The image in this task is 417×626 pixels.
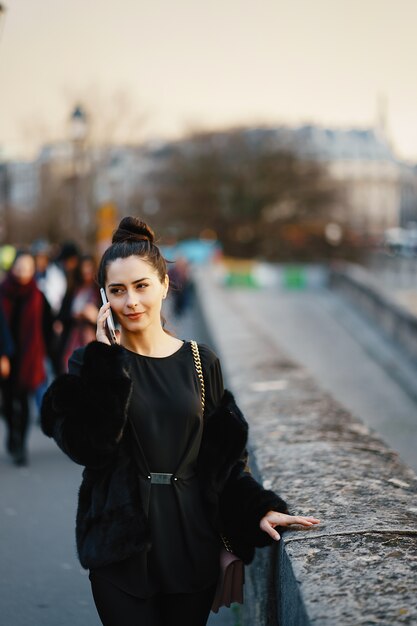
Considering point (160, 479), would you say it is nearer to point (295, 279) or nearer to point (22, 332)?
point (22, 332)

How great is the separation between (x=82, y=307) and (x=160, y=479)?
22.8 ft

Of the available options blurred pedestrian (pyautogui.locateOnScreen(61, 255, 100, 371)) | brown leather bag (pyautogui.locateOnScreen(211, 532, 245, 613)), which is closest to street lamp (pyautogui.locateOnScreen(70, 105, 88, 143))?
blurred pedestrian (pyautogui.locateOnScreen(61, 255, 100, 371))

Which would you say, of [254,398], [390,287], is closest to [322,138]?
[390,287]

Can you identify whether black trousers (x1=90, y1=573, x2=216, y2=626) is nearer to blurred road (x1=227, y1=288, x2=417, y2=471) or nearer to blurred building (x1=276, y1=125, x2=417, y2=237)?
blurred road (x1=227, y1=288, x2=417, y2=471)

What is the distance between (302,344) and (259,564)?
19065 mm

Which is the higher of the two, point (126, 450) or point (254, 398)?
point (126, 450)

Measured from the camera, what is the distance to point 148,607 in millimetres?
3131

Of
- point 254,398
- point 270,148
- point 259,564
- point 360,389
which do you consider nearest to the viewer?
point 259,564

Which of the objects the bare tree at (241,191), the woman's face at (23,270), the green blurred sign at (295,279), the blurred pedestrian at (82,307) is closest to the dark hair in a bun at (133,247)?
the woman's face at (23,270)

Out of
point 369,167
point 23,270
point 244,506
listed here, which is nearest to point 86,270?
point 23,270

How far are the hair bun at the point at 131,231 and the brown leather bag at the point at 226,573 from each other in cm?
39

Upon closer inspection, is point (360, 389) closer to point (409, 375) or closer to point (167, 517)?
point (409, 375)

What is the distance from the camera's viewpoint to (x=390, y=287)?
4656 centimetres

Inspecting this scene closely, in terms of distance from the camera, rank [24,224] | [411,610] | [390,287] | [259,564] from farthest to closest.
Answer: [24,224] < [390,287] < [259,564] < [411,610]
